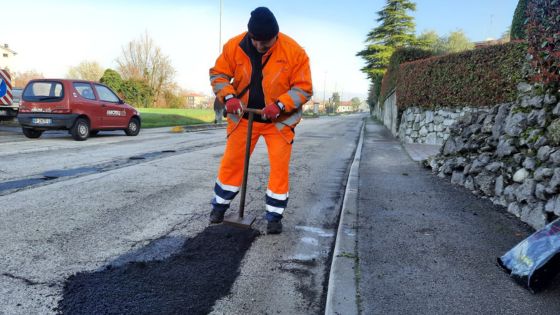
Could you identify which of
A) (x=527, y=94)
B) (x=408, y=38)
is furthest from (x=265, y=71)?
(x=408, y=38)

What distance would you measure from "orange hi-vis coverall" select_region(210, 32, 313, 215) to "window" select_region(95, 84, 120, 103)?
9495 millimetres

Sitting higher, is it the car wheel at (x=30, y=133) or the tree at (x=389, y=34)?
the tree at (x=389, y=34)

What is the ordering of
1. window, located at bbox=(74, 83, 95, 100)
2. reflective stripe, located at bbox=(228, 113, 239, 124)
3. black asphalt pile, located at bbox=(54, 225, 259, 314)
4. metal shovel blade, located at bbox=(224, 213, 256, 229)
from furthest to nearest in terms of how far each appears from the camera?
window, located at bbox=(74, 83, 95, 100)
metal shovel blade, located at bbox=(224, 213, 256, 229)
reflective stripe, located at bbox=(228, 113, 239, 124)
black asphalt pile, located at bbox=(54, 225, 259, 314)

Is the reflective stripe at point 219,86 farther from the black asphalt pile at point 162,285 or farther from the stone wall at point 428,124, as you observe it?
the stone wall at point 428,124

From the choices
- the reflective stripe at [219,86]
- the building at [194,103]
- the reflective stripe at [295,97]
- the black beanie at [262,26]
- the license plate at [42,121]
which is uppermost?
the building at [194,103]

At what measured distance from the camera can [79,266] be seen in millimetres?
2764

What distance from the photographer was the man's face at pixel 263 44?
330cm

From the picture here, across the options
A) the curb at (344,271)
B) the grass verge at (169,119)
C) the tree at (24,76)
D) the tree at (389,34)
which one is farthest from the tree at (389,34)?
the tree at (24,76)

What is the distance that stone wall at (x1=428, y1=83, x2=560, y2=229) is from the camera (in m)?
3.77

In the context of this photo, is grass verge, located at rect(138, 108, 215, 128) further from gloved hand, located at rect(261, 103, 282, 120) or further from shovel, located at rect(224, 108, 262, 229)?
gloved hand, located at rect(261, 103, 282, 120)

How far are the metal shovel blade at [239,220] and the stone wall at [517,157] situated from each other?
271 cm

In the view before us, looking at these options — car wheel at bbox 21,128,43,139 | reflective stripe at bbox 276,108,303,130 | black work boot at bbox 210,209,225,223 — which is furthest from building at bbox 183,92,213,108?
reflective stripe at bbox 276,108,303,130

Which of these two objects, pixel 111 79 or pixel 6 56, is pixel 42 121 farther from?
pixel 6 56

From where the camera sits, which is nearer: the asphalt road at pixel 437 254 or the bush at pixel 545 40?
the asphalt road at pixel 437 254
